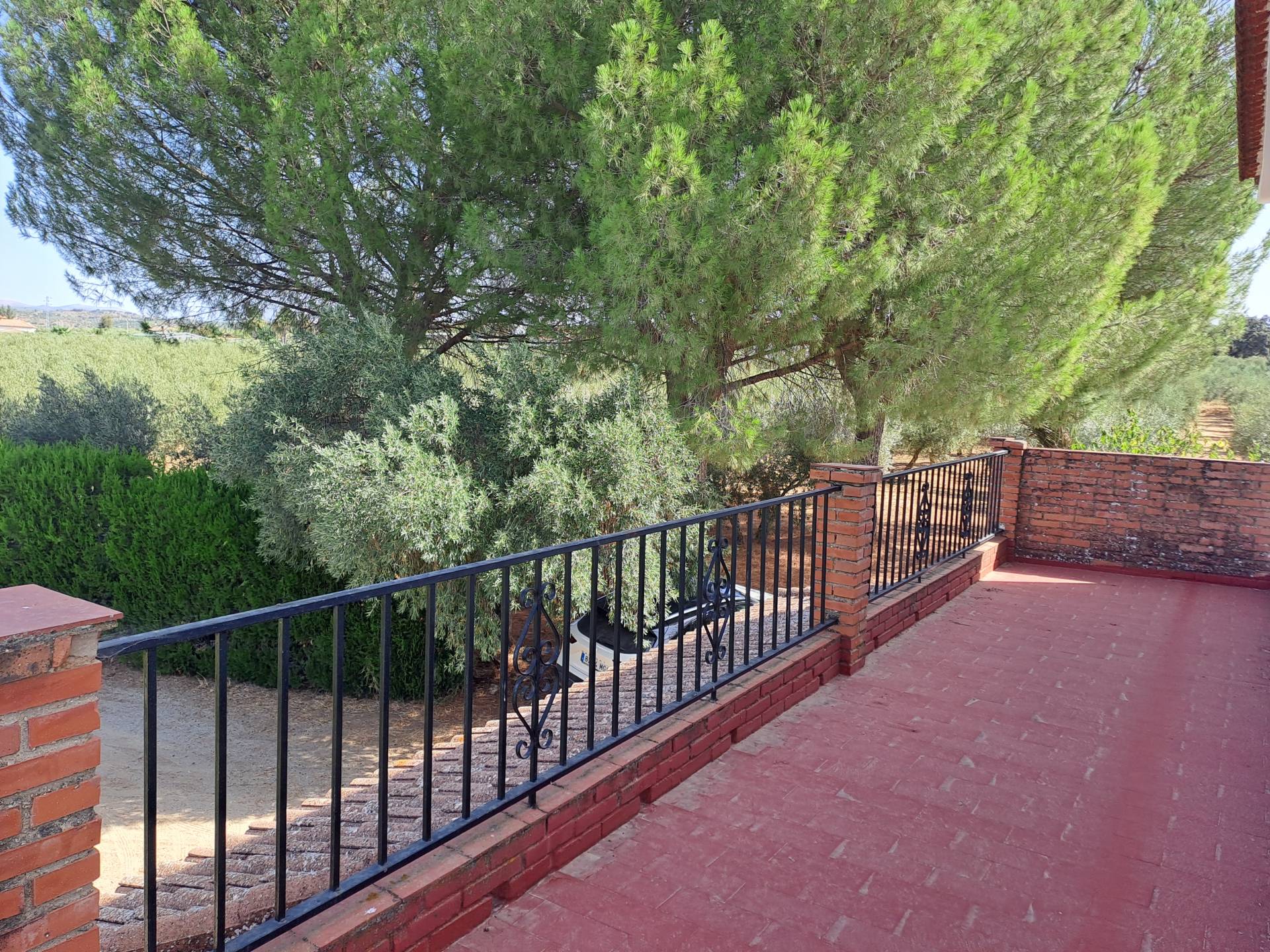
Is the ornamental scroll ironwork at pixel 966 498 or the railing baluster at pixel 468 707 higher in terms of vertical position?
the ornamental scroll ironwork at pixel 966 498

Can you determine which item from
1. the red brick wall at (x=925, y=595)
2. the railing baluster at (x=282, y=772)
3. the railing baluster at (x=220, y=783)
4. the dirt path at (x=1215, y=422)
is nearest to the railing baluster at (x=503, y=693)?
the railing baluster at (x=282, y=772)

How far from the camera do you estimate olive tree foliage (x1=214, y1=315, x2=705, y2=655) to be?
604 cm

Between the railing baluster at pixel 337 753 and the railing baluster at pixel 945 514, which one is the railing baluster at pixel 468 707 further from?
the railing baluster at pixel 945 514

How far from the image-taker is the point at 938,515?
6.10 m

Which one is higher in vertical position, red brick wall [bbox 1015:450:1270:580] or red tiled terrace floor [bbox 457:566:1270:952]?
red brick wall [bbox 1015:450:1270:580]

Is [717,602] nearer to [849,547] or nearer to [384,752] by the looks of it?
[849,547]

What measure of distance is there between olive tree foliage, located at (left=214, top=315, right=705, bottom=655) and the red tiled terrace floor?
2.57m

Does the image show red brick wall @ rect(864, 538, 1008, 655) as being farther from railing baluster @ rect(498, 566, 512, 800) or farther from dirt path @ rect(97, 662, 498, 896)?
dirt path @ rect(97, 662, 498, 896)

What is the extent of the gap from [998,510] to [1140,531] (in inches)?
48.1

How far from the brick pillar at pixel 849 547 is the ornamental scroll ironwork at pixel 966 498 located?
2.47 m

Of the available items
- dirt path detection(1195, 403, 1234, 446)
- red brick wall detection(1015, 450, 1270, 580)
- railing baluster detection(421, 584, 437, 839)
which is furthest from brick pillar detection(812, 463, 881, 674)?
dirt path detection(1195, 403, 1234, 446)

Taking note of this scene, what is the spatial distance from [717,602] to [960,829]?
124 cm

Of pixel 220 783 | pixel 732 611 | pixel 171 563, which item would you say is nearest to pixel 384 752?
pixel 220 783

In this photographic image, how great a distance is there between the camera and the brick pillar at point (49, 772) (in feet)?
4.57
